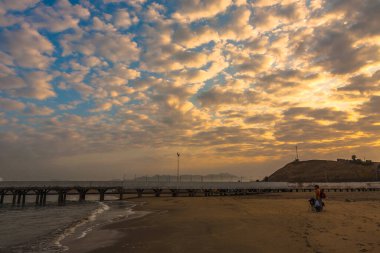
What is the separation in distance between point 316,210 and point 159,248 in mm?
19042

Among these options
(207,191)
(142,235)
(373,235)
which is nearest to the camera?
(373,235)

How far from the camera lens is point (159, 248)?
14.6 m

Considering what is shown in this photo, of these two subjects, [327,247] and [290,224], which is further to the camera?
[290,224]

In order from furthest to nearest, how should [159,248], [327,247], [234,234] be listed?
[234,234], [159,248], [327,247]

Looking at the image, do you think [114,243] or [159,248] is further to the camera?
[114,243]

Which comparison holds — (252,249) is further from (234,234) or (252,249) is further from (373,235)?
(373,235)

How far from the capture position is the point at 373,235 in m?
15.6

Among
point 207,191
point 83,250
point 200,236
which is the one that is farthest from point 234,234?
point 207,191

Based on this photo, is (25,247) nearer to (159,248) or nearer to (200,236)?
(159,248)

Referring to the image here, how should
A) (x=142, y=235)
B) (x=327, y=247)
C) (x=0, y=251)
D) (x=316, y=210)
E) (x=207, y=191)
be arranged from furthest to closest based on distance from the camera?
(x=207, y=191) < (x=316, y=210) < (x=142, y=235) < (x=0, y=251) < (x=327, y=247)

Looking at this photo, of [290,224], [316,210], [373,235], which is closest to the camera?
[373,235]

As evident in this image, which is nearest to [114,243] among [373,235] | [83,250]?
[83,250]

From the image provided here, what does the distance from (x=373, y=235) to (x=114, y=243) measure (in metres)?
14.2

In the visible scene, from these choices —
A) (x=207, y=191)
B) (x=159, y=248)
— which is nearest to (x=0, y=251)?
(x=159, y=248)
